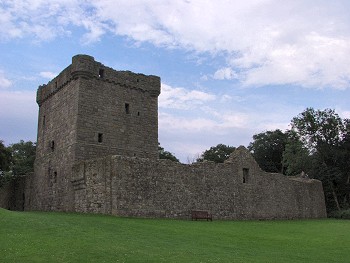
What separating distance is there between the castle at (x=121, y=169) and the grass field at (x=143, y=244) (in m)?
4.94

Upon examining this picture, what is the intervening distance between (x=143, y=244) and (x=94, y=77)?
18.1 metres

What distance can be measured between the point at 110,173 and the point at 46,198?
31.7 ft

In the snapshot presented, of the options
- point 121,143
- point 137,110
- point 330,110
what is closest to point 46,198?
point 121,143

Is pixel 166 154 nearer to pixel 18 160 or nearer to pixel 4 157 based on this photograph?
pixel 18 160

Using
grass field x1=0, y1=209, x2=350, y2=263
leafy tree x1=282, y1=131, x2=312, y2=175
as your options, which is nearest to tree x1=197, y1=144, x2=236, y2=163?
leafy tree x1=282, y1=131, x2=312, y2=175

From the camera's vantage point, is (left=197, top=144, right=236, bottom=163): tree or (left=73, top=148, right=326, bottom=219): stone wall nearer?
(left=73, top=148, right=326, bottom=219): stone wall

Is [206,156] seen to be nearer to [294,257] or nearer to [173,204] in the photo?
[173,204]

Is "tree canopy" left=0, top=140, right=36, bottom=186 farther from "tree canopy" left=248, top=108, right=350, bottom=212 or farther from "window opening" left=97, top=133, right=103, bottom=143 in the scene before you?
"tree canopy" left=248, top=108, right=350, bottom=212

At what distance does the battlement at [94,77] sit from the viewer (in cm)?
2853

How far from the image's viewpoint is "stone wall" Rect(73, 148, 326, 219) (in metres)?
22.2

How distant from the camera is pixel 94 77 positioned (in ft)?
95.4

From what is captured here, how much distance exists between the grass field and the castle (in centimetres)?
494

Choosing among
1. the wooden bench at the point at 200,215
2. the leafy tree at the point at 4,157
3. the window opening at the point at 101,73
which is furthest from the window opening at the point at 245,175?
the leafy tree at the point at 4,157

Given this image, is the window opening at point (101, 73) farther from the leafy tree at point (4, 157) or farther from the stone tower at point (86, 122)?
the leafy tree at point (4, 157)
